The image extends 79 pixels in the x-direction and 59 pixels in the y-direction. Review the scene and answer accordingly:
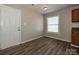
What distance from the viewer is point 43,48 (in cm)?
192

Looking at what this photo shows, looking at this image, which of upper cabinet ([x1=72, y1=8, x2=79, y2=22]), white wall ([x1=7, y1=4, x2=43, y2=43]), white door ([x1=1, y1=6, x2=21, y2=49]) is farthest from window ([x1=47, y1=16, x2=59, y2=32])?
white door ([x1=1, y1=6, x2=21, y2=49])

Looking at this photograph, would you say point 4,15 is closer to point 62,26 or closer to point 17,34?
point 17,34

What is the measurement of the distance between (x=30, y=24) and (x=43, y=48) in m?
0.57

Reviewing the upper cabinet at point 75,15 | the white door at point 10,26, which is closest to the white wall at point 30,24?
the white door at point 10,26

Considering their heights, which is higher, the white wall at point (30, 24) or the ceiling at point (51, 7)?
the ceiling at point (51, 7)

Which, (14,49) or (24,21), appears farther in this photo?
(24,21)

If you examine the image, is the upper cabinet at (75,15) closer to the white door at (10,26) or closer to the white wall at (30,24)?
the white wall at (30,24)

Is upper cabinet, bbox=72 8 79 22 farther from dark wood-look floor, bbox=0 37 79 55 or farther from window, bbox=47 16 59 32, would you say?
dark wood-look floor, bbox=0 37 79 55

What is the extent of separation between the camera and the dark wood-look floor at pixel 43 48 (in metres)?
1.83

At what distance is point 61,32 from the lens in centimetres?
198

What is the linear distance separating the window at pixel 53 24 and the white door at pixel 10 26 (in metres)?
0.62

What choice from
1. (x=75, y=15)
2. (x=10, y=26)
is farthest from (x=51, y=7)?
(x=10, y=26)
